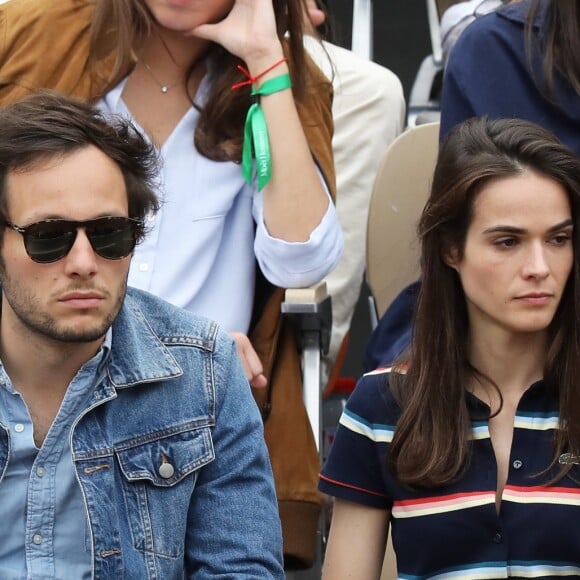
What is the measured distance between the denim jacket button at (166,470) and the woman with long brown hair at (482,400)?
0.33 metres

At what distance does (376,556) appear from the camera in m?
2.78

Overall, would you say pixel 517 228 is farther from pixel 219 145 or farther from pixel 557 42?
pixel 219 145

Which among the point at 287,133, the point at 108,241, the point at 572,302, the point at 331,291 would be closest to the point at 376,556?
the point at 572,302

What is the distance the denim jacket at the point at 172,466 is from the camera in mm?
2545

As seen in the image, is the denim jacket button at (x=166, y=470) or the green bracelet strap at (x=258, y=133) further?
the green bracelet strap at (x=258, y=133)

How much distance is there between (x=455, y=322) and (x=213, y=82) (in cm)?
97

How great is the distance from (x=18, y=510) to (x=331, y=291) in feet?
5.78

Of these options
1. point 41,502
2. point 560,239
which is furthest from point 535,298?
point 41,502

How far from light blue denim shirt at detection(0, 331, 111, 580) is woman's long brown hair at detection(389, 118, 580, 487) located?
1.92 ft

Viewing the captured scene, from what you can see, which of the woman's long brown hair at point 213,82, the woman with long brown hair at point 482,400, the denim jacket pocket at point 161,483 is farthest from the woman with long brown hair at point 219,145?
the denim jacket pocket at point 161,483

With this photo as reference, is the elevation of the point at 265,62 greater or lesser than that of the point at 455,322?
greater

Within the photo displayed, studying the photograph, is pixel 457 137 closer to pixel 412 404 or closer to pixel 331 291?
pixel 412 404

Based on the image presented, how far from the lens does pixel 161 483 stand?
259 cm

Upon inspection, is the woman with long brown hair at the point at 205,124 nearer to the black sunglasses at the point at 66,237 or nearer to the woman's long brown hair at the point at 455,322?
the woman's long brown hair at the point at 455,322
